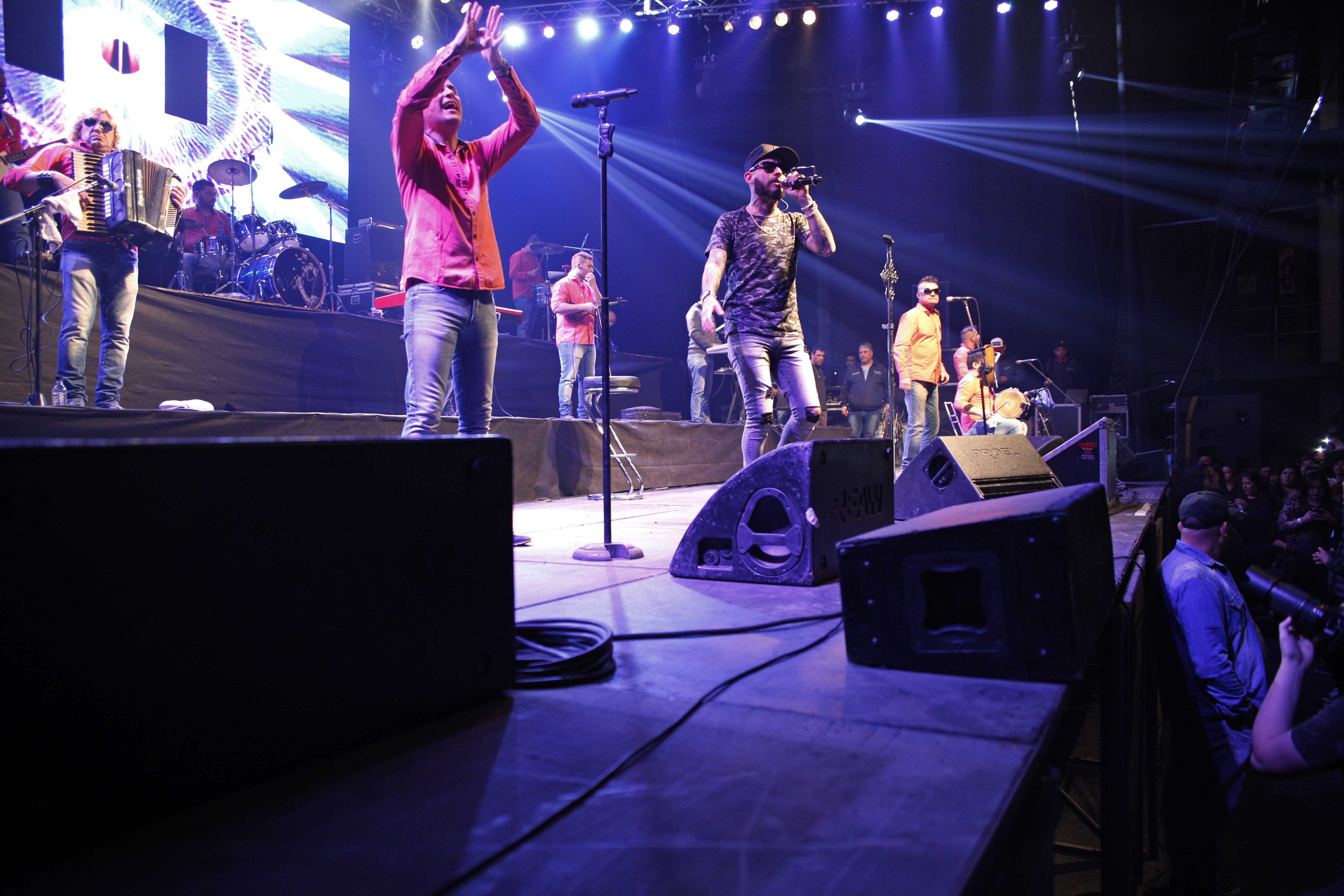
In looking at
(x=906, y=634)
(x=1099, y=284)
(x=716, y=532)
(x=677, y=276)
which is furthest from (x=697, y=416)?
(x=1099, y=284)

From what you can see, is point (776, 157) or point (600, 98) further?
point (776, 157)

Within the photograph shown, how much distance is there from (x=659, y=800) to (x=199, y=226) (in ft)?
29.8

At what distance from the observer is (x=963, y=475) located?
358cm

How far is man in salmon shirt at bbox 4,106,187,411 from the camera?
4.70 metres

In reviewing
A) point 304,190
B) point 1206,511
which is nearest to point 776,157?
point 1206,511

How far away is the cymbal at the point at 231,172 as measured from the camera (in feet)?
27.0

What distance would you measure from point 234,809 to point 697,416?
914 cm

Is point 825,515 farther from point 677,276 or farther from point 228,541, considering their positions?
point 677,276

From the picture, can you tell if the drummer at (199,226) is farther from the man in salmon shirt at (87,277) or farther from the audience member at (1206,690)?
the audience member at (1206,690)

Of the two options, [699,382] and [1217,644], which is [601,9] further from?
[1217,644]

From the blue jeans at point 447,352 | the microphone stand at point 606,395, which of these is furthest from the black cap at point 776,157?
the blue jeans at point 447,352

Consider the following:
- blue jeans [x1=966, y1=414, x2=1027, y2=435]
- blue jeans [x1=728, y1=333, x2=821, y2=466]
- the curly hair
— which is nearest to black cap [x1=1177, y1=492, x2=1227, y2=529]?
blue jeans [x1=728, y1=333, x2=821, y2=466]

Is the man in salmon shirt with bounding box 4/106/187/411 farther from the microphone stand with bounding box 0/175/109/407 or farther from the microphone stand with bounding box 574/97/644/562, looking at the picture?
the microphone stand with bounding box 574/97/644/562

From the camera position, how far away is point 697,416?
10023 millimetres
